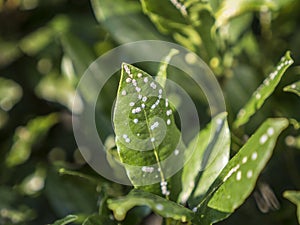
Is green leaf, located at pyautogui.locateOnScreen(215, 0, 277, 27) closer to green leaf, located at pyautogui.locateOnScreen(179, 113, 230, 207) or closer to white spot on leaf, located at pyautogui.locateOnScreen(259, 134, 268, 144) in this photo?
green leaf, located at pyautogui.locateOnScreen(179, 113, 230, 207)

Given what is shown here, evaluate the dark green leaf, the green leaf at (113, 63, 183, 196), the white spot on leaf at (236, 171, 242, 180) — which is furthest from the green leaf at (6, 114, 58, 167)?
the white spot on leaf at (236, 171, 242, 180)

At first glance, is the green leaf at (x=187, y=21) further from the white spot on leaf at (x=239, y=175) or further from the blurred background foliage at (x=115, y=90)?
the white spot on leaf at (x=239, y=175)

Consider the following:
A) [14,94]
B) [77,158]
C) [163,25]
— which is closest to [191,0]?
[163,25]

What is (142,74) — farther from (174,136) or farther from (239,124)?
(239,124)

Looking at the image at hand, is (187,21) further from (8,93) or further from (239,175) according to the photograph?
(8,93)

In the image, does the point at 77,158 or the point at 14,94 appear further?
the point at 14,94

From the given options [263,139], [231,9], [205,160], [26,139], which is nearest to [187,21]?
[231,9]
